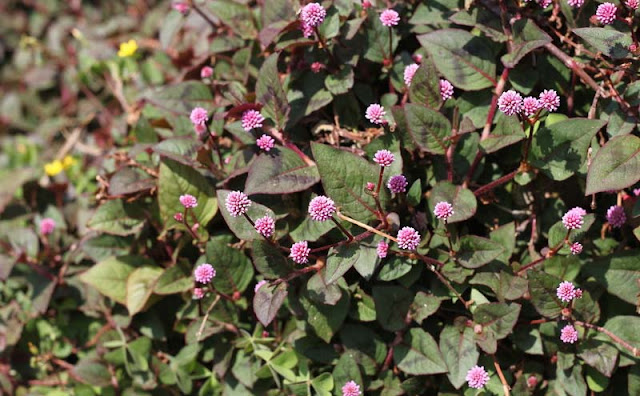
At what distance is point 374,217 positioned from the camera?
2.20 metres

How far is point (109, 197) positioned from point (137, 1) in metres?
2.19

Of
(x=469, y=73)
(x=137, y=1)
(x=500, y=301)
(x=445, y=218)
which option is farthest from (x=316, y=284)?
(x=137, y=1)

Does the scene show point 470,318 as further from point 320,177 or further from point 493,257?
point 320,177

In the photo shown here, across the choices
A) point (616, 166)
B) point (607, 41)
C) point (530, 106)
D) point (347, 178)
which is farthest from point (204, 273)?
point (607, 41)

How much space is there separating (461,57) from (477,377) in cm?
113

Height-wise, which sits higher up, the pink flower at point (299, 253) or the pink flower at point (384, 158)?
the pink flower at point (384, 158)

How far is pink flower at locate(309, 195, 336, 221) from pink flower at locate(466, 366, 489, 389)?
2.25ft

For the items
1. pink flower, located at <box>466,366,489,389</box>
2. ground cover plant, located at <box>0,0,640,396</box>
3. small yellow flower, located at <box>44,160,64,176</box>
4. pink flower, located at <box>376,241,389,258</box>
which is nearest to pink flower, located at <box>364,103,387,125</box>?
ground cover plant, located at <box>0,0,640,396</box>

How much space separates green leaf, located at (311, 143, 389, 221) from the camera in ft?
7.14

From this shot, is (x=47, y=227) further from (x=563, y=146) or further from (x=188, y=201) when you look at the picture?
Answer: (x=563, y=146)

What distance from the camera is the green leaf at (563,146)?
2.13 m

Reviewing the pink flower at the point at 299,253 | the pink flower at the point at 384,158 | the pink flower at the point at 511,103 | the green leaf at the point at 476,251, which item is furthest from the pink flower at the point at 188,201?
the pink flower at the point at 511,103

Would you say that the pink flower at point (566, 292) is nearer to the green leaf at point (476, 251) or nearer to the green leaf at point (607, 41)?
the green leaf at point (476, 251)

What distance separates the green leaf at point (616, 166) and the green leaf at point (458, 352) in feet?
2.05
